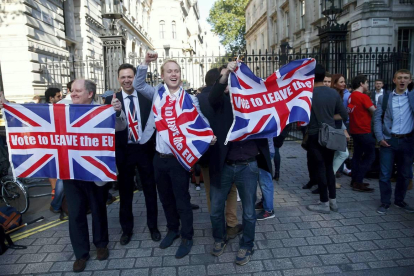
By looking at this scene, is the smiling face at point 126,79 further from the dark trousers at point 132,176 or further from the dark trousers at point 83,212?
the dark trousers at point 83,212

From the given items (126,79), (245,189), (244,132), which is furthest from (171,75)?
(245,189)

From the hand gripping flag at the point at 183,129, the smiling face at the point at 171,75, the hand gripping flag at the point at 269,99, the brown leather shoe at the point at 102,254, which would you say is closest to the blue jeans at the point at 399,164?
the hand gripping flag at the point at 269,99

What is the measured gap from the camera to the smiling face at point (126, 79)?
3.89 m

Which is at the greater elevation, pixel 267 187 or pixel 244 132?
pixel 244 132

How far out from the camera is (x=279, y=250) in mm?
3689

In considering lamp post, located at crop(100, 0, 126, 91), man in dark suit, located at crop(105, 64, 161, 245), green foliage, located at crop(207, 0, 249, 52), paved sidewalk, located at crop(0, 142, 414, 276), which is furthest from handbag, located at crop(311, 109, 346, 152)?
green foliage, located at crop(207, 0, 249, 52)

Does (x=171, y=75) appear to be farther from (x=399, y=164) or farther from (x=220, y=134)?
(x=399, y=164)

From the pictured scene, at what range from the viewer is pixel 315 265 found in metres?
3.34

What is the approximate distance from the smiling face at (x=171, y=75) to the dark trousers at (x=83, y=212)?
4.84ft

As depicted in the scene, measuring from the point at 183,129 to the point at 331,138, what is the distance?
2295 millimetres

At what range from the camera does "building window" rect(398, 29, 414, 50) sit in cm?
1554

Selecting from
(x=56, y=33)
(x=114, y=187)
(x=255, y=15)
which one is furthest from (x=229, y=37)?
(x=114, y=187)

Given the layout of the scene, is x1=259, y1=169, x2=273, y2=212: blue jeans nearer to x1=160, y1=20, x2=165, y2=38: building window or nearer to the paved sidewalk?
the paved sidewalk

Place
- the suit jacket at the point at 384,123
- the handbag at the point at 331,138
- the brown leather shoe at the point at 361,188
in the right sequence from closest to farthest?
the handbag at the point at 331,138, the suit jacket at the point at 384,123, the brown leather shoe at the point at 361,188
